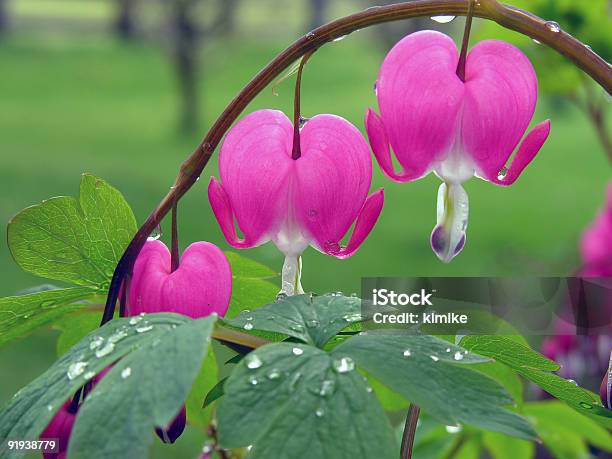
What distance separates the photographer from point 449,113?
682 millimetres

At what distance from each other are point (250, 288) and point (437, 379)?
278 millimetres

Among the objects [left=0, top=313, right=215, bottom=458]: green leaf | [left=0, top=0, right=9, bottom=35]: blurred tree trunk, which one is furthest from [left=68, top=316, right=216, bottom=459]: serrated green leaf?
[left=0, top=0, right=9, bottom=35]: blurred tree trunk

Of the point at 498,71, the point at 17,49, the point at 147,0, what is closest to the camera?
the point at 498,71

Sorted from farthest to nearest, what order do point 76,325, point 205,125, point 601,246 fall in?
point 205,125, point 601,246, point 76,325

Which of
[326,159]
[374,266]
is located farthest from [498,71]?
[374,266]

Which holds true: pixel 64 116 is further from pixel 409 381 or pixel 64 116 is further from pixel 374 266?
pixel 409 381

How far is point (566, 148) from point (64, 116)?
662cm

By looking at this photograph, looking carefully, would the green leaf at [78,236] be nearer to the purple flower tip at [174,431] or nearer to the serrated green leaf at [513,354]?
the purple flower tip at [174,431]

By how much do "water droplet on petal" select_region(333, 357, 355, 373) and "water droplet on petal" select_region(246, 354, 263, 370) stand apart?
4cm

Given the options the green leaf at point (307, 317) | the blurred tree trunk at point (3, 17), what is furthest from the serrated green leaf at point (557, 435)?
the blurred tree trunk at point (3, 17)

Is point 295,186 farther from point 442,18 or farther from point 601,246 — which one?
point 601,246

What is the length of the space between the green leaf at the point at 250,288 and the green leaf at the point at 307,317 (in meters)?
0.16

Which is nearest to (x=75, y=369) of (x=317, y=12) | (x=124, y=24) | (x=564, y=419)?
(x=564, y=419)

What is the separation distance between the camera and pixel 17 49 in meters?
14.6
